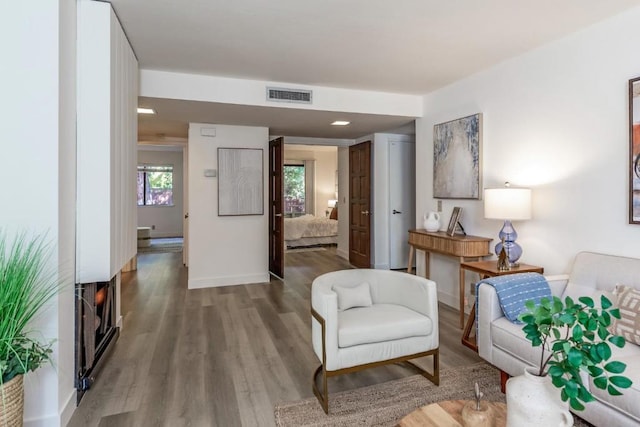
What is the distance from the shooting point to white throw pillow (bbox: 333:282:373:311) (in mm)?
2508

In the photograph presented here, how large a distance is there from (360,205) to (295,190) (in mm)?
5323

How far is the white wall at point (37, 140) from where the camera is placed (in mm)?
1781

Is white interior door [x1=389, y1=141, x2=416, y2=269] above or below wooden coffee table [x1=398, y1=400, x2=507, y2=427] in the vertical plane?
above

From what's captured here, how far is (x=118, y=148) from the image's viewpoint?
240 centimetres

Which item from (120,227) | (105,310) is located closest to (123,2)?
(120,227)

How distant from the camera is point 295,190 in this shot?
11.3m

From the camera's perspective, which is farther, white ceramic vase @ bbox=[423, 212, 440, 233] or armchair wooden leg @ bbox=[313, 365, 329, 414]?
white ceramic vase @ bbox=[423, 212, 440, 233]

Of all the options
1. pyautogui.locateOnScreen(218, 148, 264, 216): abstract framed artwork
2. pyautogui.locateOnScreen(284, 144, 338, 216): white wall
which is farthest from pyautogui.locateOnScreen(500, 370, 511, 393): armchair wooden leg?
pyautogui.locateOnScreen(284, 144, 338, 216): white wall

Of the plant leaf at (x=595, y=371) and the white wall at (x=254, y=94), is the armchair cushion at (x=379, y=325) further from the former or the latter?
the white wall at (x=254, y=94)

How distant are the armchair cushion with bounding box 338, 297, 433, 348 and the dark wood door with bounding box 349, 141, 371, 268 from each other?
11.7 feet

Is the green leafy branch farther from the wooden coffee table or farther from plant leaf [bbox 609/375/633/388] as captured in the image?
plant leaf [bbox 609/375/633/388]

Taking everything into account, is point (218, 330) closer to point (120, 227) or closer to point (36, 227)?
point (120, 227)

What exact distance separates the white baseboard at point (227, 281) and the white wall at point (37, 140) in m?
3.03

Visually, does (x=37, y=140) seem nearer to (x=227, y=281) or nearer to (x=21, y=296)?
(x=21, y=296)
